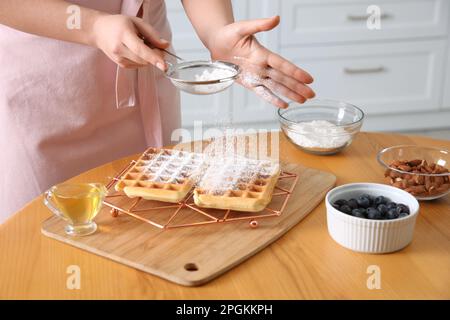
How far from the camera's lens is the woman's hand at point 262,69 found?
1.27 metres

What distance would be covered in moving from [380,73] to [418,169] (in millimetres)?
1784

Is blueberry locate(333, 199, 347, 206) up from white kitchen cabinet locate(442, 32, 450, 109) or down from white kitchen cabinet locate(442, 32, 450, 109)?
up

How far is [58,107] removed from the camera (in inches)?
54.4

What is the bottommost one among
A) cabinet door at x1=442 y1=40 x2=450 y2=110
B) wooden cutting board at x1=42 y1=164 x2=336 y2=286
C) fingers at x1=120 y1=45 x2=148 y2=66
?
cabinet door at x1=442 y1=40 x2=450 y2=110

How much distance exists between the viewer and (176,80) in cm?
117

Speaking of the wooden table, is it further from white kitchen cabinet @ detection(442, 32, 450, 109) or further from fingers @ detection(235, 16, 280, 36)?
white kitchen cabinet @ detection(442, 32, 450, 109)

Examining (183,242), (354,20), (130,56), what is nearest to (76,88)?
(130,56)

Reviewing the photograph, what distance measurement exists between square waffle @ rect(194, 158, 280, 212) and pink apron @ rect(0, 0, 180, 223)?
0.32 metres

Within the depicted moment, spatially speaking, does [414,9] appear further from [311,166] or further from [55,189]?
[55,189]

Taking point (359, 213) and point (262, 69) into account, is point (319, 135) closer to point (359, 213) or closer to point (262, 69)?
point (262, 69)

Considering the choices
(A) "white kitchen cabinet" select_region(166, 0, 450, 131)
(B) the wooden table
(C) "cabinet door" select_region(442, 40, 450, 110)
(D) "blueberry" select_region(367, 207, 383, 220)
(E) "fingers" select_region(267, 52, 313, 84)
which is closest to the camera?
(B) the wooden table

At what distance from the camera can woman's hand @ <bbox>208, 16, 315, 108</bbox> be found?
1271 millimetres

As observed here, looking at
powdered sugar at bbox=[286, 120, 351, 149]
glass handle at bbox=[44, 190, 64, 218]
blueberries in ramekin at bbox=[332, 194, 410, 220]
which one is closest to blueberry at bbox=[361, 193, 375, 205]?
blueberries in ramekin at bbox=[332, 194, 410, 220]
